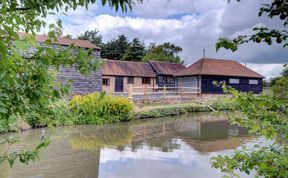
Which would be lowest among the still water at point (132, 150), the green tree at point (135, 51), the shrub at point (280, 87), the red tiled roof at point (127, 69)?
the still water at point (132, 150)

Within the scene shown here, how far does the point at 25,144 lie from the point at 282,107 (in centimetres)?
1047

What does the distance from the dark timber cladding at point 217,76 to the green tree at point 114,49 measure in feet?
48.1

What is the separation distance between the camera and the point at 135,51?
44188 mm

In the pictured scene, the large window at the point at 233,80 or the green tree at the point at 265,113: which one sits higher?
the large window at the point at 233,80

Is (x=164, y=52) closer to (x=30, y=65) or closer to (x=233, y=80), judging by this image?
(x=233, y=80)

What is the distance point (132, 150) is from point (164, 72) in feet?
75.4

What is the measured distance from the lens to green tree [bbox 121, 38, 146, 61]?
4300 centimetres

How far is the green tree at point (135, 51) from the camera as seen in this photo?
43000mm

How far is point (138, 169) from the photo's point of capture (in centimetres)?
787

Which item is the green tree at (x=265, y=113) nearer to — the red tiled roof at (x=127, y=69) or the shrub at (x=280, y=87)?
the shrub at (x=280, y=87)

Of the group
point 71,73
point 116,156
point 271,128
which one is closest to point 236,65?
point 71,73

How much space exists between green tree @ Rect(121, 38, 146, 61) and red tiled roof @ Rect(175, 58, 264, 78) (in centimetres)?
1245

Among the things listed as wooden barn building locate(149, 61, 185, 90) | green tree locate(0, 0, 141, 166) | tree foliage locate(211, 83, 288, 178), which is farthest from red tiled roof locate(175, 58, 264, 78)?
green tree locate(0, 0, 141, 166)

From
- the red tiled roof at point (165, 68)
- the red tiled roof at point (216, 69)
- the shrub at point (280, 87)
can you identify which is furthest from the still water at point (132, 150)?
the red tiled roof at point (165, 68)
